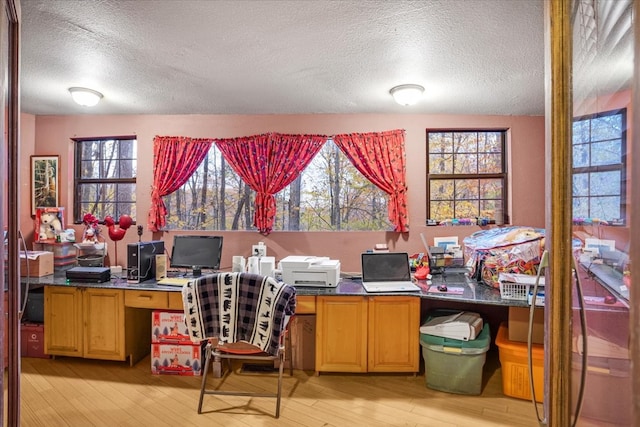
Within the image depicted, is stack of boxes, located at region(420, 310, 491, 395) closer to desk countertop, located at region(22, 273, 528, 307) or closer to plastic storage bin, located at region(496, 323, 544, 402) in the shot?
plastic storage bin, located at region(496, 323, 544, 402)

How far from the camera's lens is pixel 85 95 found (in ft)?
10.2

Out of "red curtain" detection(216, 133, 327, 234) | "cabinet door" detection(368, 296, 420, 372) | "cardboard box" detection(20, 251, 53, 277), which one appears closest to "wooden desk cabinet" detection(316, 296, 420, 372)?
"cabinet door" detection(368, 296, 420, 372)

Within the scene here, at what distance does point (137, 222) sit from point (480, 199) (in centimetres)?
366

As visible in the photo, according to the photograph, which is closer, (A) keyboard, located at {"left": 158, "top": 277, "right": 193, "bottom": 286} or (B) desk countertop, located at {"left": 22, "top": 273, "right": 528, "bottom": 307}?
(B) desk countertop, located at {"left": 22, "top": 273, "right": 528, "bottom": 307}

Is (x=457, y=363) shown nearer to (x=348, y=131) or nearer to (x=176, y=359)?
(x=176, y=359)

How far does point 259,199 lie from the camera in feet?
12.2

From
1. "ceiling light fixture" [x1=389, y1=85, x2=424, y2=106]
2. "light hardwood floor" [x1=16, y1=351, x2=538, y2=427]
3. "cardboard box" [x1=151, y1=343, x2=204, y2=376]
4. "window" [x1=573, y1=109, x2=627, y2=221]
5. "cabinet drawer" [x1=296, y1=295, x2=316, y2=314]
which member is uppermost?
"ceiling light fixture" [x1=389, y1=85, x2=424, y2=106]

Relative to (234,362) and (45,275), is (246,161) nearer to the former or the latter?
(234,362)

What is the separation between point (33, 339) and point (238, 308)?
2.27 meters

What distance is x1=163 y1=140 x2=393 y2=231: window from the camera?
12.5 ft

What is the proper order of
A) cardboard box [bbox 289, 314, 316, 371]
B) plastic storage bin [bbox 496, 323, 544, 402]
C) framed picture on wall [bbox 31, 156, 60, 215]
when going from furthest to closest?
1. framed picture on wall [bbox 31, 156, 60, 215]
2. cardboard box [bbox 289, 314, 316, 371]
3. plastic storage bin [bbox 496, 323, 544, 402]

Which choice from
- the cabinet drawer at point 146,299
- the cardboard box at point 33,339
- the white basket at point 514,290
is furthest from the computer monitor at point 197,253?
the white basket at point 514,290

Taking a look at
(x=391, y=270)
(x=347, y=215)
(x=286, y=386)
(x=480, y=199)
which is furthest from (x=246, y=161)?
(x=480, y=199)

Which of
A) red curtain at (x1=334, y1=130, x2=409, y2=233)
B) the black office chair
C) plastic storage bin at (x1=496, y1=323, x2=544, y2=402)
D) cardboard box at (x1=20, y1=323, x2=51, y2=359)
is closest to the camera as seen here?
the black office chair
